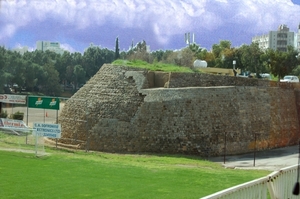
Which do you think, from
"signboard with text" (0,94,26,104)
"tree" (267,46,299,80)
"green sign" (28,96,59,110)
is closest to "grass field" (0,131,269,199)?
"green sign" (28,96,59,110)

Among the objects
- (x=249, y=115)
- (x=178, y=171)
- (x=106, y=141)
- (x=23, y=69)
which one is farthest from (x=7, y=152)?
(x=23, y=69)

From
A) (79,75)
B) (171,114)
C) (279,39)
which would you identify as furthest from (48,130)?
(279,39)

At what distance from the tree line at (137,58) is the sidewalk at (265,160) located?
15.8m

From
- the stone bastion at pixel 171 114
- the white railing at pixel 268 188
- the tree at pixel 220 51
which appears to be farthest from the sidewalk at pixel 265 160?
the tree at pixel 220 51

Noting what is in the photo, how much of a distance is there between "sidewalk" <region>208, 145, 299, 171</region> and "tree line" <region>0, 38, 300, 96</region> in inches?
621

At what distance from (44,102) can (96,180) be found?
1466 cm

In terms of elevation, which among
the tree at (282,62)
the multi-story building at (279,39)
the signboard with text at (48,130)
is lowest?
the signboard with text at (48,130)

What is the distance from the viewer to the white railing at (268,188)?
8031 millimetres

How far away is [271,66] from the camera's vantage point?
53.1 meters

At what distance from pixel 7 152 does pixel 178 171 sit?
734 cm

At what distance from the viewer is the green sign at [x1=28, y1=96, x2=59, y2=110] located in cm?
2684

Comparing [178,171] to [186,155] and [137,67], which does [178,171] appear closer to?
[186,155]

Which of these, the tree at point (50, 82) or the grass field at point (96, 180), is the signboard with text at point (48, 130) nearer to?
the grass field at point (96, 180)

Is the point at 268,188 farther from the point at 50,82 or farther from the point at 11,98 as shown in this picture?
the point at 50,82
